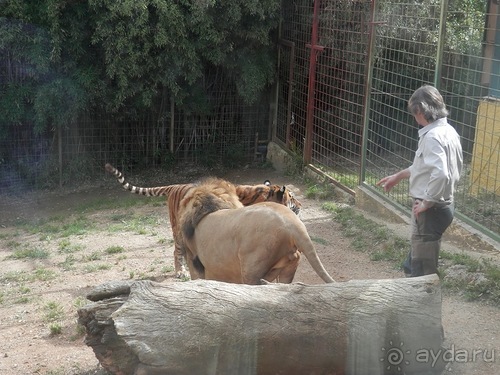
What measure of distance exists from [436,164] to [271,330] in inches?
73.9

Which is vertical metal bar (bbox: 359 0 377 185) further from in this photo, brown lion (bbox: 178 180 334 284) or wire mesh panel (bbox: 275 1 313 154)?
brown lion (bbox: 178 180 334 284)

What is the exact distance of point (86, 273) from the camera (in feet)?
29.1

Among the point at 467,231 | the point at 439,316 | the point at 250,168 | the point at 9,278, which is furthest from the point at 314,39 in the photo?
the point at 439,316

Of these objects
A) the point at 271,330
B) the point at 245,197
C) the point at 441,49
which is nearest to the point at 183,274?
the point at 245,197

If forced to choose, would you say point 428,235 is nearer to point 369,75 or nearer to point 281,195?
point 281,195

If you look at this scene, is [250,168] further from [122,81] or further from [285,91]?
[122,81]

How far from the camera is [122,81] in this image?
12438 millimetres

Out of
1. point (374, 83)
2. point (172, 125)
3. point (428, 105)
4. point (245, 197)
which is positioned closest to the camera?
point (428, 105)

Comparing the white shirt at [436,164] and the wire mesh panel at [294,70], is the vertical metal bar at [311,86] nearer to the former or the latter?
the wire mesh panel at [294,70]

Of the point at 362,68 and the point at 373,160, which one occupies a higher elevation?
the point at 362,68

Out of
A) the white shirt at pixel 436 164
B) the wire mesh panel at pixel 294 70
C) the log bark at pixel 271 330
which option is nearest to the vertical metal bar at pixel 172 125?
the wire mesh panel at pixel 294 70

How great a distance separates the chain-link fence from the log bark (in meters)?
4.75

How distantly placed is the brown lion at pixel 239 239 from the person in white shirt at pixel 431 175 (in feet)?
2.81

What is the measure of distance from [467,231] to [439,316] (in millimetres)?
3328
